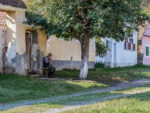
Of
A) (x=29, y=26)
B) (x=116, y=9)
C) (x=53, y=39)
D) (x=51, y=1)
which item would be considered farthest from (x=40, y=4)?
(x=53, y=39)

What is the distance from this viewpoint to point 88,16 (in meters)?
13.6

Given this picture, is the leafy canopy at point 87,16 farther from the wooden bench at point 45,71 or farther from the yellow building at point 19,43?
the wooden bench at point 45,71

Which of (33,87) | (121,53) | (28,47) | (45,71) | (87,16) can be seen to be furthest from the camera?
(121,53)

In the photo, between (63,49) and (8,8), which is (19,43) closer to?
(8,8)

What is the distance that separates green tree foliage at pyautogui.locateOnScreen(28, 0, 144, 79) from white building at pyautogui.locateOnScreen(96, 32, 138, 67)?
10.4 metres

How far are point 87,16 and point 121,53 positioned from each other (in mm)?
15046

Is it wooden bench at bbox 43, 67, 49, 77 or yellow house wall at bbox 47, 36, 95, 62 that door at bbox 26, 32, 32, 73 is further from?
yellow house wall at bbox 47, 36, 95, 62

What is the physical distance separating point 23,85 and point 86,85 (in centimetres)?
312

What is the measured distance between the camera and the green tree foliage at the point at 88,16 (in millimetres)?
13500

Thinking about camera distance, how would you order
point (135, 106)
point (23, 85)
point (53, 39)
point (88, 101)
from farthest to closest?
point (53, 39) < point (23, 85) < point (88, 101) < point (135, 106)

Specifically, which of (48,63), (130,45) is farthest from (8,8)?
(130,45)

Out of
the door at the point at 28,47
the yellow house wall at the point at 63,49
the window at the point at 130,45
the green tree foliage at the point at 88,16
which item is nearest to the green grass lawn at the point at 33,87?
the green tree foliage at the point at 88,16

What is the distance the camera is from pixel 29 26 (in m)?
16.1

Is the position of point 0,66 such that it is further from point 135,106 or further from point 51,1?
point 135,106
